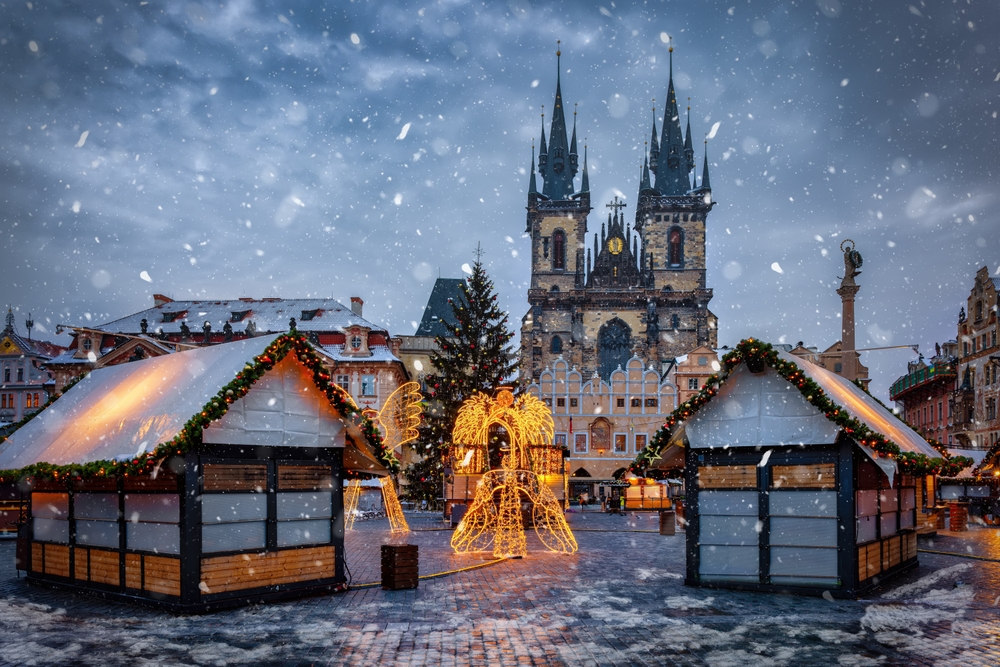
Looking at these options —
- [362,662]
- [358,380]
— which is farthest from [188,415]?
[358,380]

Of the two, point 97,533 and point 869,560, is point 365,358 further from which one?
point 869,560

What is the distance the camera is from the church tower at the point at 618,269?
75875 mm

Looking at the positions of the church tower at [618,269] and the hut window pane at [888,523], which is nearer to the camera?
the hut window pane at [888,523]

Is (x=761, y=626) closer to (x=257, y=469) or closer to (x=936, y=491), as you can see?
(x=257, y=469)

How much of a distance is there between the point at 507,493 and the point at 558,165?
66878 mm

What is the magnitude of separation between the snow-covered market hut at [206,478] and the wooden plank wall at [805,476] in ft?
19.6

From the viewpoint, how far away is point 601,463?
6091 centimetres

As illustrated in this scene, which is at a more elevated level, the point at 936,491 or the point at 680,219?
the point at 680,219

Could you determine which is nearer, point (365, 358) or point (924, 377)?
point (365, 358)

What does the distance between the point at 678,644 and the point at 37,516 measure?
10.8 metres

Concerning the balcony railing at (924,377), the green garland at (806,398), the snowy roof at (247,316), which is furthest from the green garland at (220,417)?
the balcony railing at (924,377)

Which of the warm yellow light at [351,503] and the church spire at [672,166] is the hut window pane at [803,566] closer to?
the warm yellow light at [351,503]

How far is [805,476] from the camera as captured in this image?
12.8 metres

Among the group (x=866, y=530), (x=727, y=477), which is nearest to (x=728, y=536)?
(x=727, y=477)
